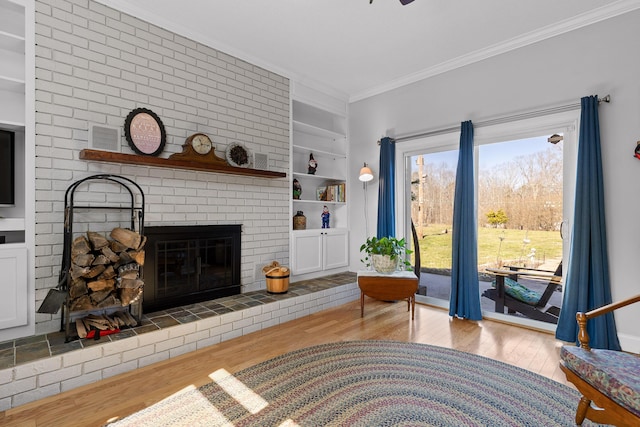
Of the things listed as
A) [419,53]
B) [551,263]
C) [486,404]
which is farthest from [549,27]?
[486,404]

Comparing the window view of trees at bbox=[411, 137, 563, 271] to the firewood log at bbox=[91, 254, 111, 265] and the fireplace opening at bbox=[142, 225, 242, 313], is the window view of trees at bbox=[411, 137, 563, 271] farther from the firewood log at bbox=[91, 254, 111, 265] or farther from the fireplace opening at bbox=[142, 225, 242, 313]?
the firewood log at bbox=[91, 254, 111, 265]

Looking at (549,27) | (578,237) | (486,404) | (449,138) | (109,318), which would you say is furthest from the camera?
(449,138)

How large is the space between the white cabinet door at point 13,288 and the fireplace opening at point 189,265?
773 millimetres

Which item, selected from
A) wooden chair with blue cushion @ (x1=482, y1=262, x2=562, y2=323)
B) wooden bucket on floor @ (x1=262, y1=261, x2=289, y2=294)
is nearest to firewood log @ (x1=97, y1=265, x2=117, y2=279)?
wooden bucket on floor @ (x1=262, y1=261, x2=289, y2=294)

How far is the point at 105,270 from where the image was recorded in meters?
2.33

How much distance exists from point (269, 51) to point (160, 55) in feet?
3.49

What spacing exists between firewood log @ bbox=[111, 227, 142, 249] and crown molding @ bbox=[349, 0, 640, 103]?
3300mm

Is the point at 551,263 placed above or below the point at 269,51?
below

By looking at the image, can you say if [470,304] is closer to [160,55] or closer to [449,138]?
[449,138]

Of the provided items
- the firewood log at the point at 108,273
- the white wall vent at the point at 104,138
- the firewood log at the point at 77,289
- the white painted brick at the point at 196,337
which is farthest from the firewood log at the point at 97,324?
the white wall vent at the point at 104,138

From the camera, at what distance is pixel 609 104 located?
8.51 ft

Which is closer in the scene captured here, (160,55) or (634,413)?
(634,413)

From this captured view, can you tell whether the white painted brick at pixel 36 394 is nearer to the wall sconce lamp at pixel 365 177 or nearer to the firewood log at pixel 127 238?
the firewood log at pixel 127 238

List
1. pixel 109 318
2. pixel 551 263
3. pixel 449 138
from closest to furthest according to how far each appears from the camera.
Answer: pixel 109 318, pixel 551 263, pixel 449 138
